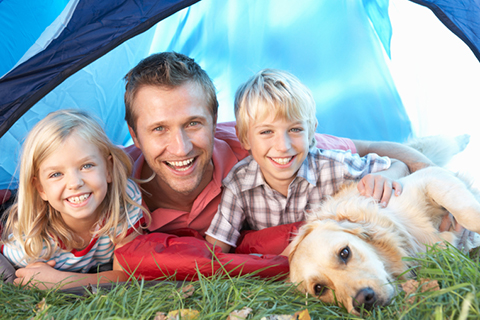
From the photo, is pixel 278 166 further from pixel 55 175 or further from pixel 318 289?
pixel 55 175

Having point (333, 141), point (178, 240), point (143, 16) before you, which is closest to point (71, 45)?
point (143, 16)

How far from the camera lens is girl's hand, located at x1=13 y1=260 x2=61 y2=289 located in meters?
2.08

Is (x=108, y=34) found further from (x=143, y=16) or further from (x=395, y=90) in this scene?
(x=395, y=90)

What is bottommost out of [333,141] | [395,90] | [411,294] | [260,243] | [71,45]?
[260,243]

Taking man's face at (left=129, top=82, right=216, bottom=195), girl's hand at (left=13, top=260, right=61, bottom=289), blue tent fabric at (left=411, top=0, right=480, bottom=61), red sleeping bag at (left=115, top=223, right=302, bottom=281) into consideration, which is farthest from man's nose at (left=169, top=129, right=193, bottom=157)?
blue tent fabric at (left=411, top=0, right=480, bottom=61)

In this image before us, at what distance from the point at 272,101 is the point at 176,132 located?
65 cm

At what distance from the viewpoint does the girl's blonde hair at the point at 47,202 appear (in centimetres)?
223

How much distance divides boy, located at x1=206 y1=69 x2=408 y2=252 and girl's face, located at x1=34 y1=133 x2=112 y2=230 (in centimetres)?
80

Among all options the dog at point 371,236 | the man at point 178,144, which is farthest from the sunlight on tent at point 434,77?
the dog at point 371,236

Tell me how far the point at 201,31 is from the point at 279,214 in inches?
84.3

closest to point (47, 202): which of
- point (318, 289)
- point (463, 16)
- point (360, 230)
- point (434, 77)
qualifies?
point (318, 289)

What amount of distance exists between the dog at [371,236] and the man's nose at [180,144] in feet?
2.90

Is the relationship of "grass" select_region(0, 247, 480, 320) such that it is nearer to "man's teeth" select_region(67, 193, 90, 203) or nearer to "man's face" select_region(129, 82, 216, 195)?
"man's teeth" select_region(67, 193, 90, 203)

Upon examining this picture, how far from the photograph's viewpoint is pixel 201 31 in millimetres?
3789
